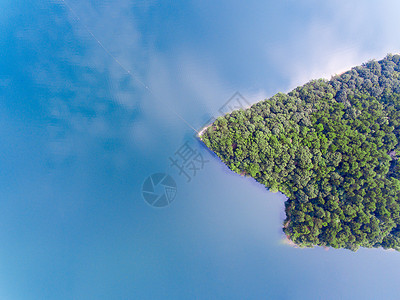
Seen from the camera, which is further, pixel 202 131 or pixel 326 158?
pixel 202 131

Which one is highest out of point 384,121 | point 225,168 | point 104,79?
point 104,79

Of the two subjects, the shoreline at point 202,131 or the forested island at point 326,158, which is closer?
the forested island at point 326,158

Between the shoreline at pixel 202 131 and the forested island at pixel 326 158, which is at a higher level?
the shoreline at pixel 202 131

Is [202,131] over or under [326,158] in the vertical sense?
over

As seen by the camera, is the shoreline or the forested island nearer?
the forested island

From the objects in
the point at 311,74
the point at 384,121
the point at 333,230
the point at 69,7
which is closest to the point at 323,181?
the point at 333,230

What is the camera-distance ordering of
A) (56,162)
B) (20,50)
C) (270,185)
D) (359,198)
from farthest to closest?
1. (20,50)
2. (56,162)
3. (270,185)
4. (359,198)

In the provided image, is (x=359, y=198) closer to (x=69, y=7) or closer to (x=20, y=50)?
(x=69, y=7)

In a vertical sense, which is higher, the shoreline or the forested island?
the shoreline
